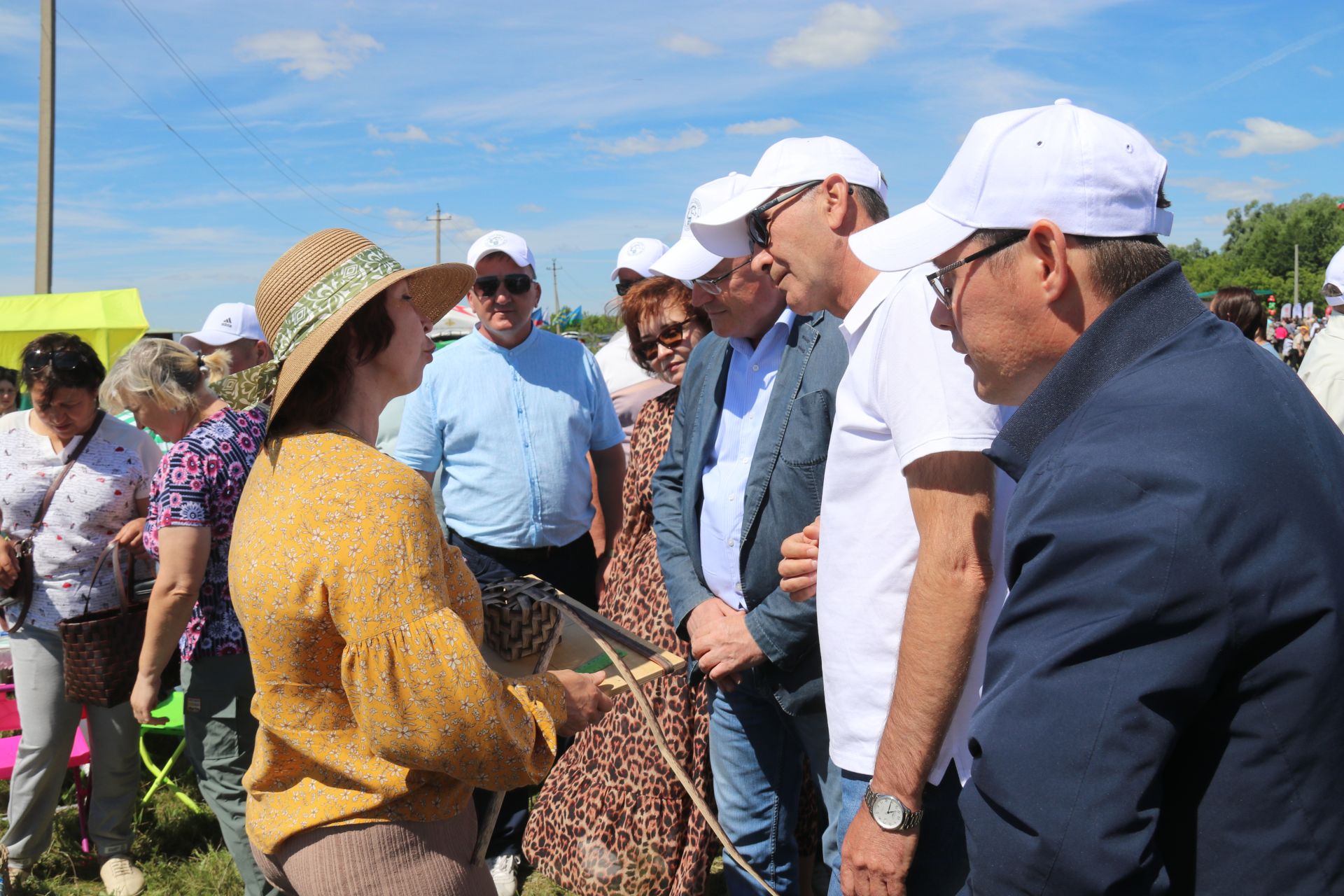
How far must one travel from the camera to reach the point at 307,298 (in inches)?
75.8

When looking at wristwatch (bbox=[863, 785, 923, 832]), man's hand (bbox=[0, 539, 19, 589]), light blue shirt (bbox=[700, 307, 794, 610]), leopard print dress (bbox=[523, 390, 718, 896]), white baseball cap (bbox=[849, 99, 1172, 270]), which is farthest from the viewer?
man's hand (bbox=[0, 539, 19, 589])

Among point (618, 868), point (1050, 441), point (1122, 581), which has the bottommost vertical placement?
point (618, 868)

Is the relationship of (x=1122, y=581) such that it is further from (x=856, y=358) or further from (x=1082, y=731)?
(x=856, y=358)

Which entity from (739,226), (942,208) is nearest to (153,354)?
(739,226)

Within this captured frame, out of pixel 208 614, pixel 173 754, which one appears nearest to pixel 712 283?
pixel 208 614

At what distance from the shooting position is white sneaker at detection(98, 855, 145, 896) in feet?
13.3

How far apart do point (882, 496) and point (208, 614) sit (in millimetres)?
2422

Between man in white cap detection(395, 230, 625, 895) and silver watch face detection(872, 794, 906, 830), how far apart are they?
257 centimetres

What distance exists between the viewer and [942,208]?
144cm

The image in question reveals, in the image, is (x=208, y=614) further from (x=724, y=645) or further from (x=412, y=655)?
(x=412, y=655)

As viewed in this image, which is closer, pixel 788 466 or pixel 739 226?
pixel 788 466

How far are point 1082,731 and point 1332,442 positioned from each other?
1.53ft

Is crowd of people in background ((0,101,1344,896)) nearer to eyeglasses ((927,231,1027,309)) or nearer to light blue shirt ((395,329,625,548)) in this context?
eyeglasses ((927,231,1027,309))

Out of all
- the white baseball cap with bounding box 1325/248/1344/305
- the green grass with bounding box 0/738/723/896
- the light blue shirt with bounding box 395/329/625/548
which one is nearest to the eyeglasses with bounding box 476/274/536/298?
the light blue shirt with bounding box 395/329/625/548
